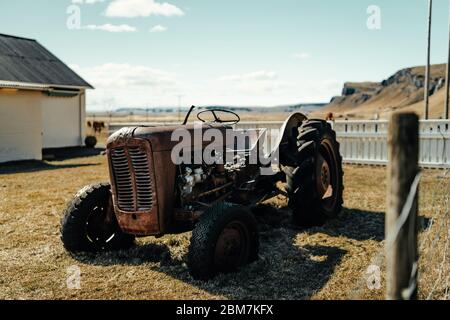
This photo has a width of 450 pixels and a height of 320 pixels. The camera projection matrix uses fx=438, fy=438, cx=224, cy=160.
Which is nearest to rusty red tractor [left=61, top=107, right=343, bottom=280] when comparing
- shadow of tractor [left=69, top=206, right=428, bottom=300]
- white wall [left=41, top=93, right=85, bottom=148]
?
shadow of tractor [left=69, top=206, right=428, bottom=300]

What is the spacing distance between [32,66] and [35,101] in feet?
17.5

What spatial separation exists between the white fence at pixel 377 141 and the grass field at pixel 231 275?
399 cm

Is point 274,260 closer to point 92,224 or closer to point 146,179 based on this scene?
point 146,179

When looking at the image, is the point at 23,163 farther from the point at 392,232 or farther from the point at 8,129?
the point at 392,232

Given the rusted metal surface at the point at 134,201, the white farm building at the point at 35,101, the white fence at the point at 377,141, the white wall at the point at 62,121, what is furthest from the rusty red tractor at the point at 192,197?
the white wall at the point at 62,121

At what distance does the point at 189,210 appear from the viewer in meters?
4.25

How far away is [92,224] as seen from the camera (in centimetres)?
489

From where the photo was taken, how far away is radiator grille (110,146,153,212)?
13.4 ft

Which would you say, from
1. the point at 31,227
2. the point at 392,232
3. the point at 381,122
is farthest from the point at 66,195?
Answer: the point at 381,122

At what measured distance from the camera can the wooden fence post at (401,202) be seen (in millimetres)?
2176

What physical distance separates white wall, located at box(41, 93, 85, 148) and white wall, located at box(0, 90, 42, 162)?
3.21 m

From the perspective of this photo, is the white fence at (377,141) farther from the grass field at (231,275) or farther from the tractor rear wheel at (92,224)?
the tractor rear wheel at (92,224)

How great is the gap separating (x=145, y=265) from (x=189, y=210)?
776mm

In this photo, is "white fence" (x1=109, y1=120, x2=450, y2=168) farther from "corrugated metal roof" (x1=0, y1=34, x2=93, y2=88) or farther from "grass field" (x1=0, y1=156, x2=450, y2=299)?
"corrugated metal roof" (x1=0, y1=34, x2=93, y2=88)
